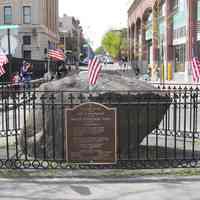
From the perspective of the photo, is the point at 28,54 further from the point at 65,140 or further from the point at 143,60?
the point at 65,140

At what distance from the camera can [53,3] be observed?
318ft

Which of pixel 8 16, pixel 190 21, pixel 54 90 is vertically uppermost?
pixel 8 16

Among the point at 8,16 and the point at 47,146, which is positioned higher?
the point at 8,16

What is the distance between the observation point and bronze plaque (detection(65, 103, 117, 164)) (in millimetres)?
7516

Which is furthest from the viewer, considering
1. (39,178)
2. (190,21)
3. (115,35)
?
(115,35)

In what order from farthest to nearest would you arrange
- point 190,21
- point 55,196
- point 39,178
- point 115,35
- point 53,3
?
point 115,35, point 53,3, point 190,21, point 39,178, point 55,196

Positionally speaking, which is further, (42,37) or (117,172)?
(42,37)

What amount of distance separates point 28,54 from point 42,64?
1306 inches

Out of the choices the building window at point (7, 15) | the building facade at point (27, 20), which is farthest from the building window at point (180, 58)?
the building window at point (7, 15)

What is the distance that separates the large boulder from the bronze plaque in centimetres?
27

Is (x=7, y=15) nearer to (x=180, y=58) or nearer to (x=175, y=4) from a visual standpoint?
(x=175, y=4)

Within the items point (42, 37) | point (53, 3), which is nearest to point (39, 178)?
point (42, 37)

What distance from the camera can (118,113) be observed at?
816cm

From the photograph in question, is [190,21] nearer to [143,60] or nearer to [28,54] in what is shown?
[143,60]
